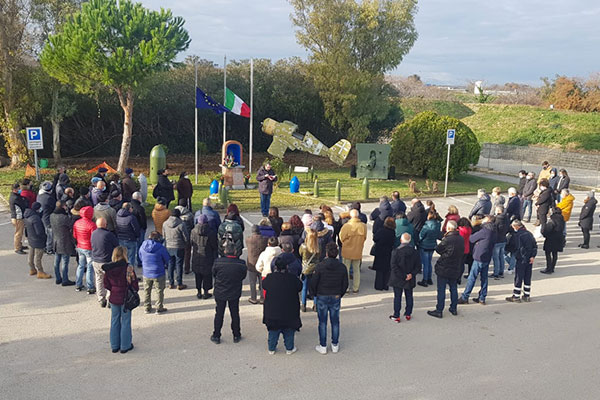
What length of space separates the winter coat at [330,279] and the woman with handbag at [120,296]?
2398 mm

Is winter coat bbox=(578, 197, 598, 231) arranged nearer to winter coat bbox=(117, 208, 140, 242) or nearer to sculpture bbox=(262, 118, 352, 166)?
winter coat bbox=(117, 208, 140, 242)

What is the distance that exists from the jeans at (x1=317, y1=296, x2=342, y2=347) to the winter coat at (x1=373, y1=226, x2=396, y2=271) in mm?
2375

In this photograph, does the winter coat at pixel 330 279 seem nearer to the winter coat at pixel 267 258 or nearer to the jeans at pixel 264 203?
the winter coat at pixel 267 258

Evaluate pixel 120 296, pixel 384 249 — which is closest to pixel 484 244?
pixel 384 249

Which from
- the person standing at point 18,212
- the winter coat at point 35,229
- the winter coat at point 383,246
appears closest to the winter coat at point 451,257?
the winter coat at point 383,246

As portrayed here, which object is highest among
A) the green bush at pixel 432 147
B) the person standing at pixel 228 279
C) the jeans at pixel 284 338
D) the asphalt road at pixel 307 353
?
the green bush at pixel 432 147

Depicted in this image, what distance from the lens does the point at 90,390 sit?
18.9ft

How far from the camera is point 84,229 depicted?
27.1 ft

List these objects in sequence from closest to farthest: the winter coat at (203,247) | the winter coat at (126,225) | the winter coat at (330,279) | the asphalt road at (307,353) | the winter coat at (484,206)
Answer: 1. the asphalt road at (307,353)
2. the winter coat at (330,279)
3. the winter coat at (203,247)
4. the winter coat at (126,225)
5. the winter coat at (484,206)

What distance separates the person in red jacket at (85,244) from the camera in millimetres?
8281

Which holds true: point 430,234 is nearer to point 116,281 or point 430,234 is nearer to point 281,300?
point 281,300

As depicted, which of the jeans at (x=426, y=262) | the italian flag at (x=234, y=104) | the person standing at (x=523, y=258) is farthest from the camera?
the italian flag at (x=234, y=104)

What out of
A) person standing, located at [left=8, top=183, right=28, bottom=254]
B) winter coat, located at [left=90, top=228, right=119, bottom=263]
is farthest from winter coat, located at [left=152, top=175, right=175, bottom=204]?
winter coat, located at [left=90, top=228, right=119, bottom=263]

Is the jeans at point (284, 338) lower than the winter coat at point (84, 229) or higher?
lower
